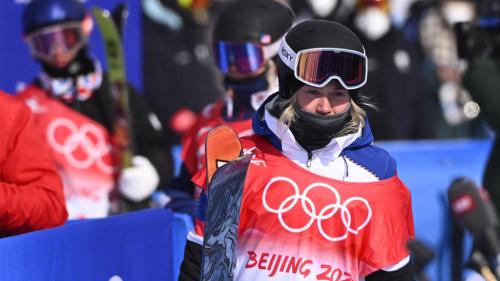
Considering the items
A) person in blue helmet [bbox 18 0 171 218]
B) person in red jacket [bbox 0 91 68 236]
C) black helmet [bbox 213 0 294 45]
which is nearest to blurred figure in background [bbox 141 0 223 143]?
person in blue helmet [bbox 18 0 171 218]

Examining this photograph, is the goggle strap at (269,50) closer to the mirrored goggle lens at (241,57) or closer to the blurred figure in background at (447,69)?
the mirrored goggle lens at (241,57)

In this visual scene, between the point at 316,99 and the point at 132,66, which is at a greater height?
the point at 316,99

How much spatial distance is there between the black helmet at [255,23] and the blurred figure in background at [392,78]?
5.46 meters

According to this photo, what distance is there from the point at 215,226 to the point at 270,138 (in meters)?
0.48

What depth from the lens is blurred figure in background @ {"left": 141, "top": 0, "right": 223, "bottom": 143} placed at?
11.7 m

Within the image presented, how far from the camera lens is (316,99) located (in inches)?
191

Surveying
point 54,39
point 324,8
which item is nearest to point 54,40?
point 54,39

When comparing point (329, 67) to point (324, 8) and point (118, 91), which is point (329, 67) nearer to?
point (118, 91)

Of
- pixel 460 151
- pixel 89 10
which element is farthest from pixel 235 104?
pixel 460 151

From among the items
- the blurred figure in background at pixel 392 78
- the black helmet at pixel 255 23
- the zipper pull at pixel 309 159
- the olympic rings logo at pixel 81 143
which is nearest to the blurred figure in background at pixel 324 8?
the blurred figure in background at pixel 392 78

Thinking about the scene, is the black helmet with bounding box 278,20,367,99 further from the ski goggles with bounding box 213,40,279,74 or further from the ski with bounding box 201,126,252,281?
the ski goggles with bounding box 213,40,279,74

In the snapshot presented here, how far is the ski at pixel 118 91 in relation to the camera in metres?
7.96

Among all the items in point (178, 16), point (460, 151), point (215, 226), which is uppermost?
point (215, 226)

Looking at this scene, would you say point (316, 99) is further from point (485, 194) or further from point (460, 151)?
point (460, 151)
